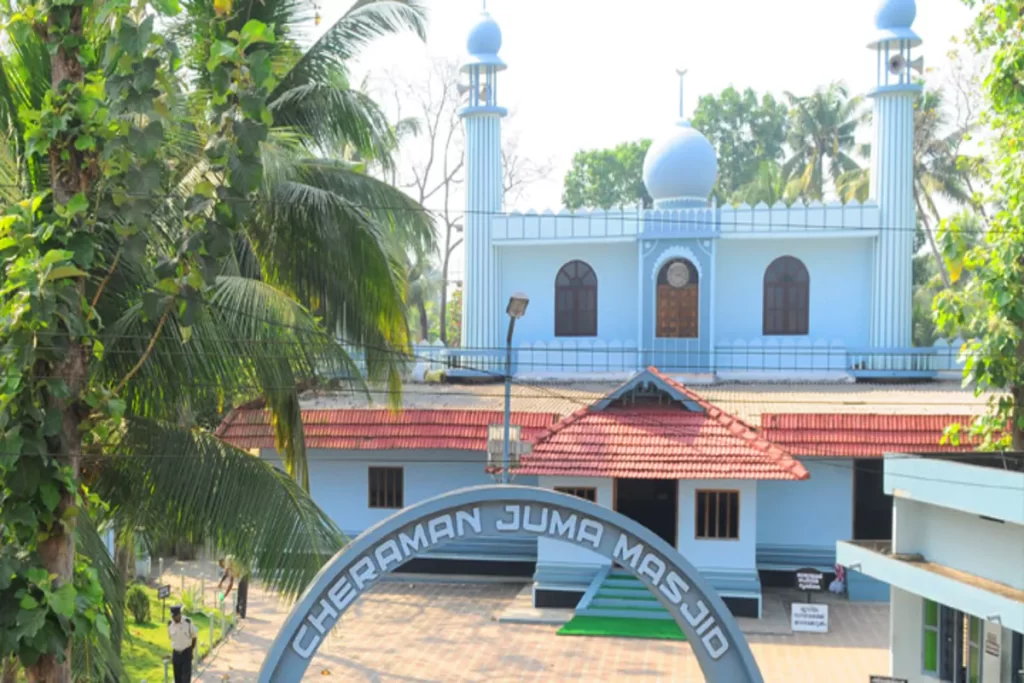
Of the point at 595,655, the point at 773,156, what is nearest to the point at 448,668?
the point at 595,655

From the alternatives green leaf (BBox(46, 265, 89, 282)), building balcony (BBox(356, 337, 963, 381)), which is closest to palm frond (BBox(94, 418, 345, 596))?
green leaf (BBox(46, 265, 89, 282))

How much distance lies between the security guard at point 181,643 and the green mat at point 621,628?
6.23 m

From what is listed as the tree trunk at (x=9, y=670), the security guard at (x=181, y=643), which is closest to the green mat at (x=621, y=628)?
the security guard at (x=181, y=643)

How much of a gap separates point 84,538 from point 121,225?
2.51m

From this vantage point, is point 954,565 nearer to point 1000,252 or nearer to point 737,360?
point 1000,252

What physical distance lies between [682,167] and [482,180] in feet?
15.3

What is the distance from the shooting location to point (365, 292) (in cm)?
1296

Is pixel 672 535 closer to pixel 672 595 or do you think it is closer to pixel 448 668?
pixel 448 668

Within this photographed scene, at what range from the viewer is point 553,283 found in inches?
1085

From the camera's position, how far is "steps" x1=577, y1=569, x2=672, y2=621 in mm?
19750

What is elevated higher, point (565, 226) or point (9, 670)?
point (565, 226)

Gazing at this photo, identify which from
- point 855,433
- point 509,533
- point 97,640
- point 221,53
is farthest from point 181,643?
point 855,433

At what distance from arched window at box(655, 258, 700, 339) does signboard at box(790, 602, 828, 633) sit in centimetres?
874

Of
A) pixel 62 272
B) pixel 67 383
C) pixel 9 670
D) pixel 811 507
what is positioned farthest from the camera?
pixel 811 507
